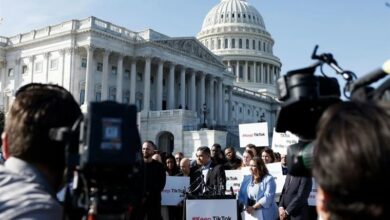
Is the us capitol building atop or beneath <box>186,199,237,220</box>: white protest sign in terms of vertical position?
atop

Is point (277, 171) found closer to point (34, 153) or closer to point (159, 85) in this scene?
point (34, 153)

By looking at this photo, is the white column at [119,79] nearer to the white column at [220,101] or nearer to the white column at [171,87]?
the white column at [171,87]

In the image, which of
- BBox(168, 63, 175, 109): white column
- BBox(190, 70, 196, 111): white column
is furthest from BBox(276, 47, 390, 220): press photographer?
BBox(190, 70, 196, 111): white column

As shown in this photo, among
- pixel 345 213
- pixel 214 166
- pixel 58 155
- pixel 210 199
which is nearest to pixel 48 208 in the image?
pixel 58 155

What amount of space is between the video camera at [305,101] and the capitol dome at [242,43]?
9395 centimetres

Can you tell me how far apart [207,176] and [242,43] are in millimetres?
90046

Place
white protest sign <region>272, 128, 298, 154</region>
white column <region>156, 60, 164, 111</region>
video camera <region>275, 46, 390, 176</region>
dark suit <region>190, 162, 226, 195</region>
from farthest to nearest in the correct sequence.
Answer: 1. white column <region>156, 60, 164, 111</region>
2. white protest sign <region>272, 128, 298, 154</region>
3. dark suit <region>190, 162, 226, 195</region>
4. video camera <region>275, 46, 390, 176</region>

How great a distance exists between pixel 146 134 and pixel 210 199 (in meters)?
45.3

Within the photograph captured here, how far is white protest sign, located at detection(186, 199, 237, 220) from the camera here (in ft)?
28.6

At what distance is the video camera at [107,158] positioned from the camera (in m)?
1.69

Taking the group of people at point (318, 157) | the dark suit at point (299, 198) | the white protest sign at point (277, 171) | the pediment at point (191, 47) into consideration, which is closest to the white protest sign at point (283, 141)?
the white protest sign at point (277, 171)

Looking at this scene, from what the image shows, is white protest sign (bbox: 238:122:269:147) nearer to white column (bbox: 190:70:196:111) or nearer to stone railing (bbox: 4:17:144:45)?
stone railing (bbox: 4:17:144:45)

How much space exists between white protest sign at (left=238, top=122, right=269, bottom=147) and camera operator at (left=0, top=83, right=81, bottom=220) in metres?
12.9

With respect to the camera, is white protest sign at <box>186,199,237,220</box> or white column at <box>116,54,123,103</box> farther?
white column at <box>116,54,123,103</box>
